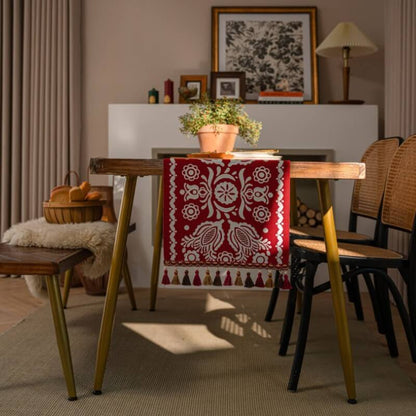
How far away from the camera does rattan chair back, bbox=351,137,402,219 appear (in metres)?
2.38

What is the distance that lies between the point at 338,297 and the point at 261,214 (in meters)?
0.38

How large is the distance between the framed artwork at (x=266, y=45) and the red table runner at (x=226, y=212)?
2.24 metres

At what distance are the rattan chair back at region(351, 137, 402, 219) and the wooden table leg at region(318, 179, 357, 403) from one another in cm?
75

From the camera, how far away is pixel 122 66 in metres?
3.85

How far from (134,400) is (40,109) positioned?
2.68m

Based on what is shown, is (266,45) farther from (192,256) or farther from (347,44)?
(192,256)

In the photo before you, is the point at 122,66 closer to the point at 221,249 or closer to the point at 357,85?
the point at 357,85

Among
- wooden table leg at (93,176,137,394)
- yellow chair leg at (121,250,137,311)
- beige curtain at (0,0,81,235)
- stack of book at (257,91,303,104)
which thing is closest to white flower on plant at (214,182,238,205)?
wooden table leg at (93,176,137,394)

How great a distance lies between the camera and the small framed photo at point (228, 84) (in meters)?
3.59

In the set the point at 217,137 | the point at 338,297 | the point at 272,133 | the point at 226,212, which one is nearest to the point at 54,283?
the point at 226,212

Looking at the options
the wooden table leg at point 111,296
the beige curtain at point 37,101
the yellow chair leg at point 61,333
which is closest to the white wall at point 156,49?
the beige curtain at point 37,101

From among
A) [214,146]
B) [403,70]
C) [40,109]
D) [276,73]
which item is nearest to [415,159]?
[214,146]

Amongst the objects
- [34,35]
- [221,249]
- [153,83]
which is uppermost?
[34,35]

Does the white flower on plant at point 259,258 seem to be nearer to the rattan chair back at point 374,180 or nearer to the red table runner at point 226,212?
the red table runner at point 226,212
